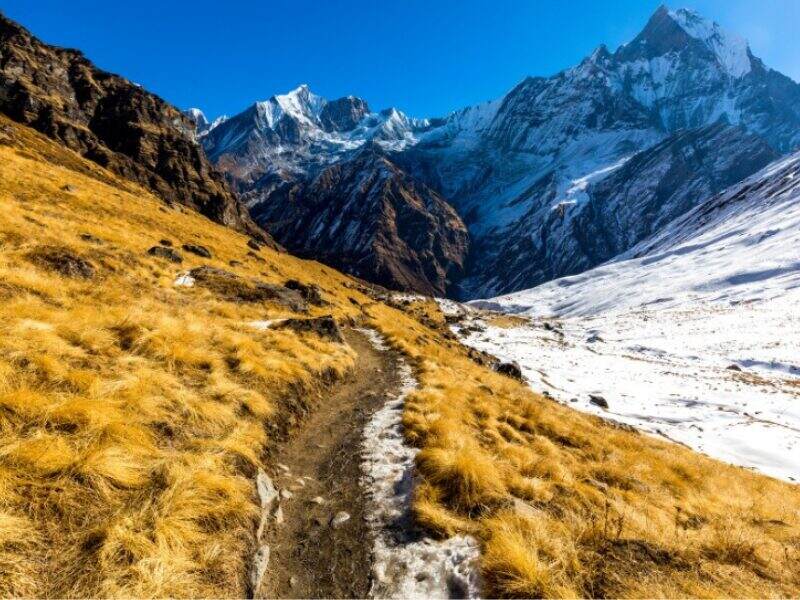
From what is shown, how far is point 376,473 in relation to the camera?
7449 mm

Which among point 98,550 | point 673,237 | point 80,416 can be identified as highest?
point 673,237

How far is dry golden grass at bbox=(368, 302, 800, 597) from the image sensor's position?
464cm

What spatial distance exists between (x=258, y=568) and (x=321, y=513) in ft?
5.41

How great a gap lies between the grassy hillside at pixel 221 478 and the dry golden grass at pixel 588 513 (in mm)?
35

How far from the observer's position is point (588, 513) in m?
6.63

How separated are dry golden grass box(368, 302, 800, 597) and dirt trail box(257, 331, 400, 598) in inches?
47.0

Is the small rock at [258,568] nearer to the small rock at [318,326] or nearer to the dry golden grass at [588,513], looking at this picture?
the dry golden grass at [588,513]

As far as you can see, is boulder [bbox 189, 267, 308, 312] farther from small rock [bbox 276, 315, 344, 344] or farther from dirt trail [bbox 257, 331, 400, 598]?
dirt trail [bbox 257, 331, 400, 598]

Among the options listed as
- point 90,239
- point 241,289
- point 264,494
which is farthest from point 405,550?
point 90,239

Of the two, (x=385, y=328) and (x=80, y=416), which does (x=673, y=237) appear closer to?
(x=385, y=328)

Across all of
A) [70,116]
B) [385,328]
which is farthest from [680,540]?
[70,116]

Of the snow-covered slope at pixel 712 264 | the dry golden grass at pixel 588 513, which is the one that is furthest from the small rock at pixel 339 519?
the snow-covered slope at pixel 712 264

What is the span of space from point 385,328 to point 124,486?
2181 centimetres

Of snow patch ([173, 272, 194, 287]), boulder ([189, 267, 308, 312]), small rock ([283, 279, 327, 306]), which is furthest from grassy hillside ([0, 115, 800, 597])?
small rock ([283, 279, 327, 306])
